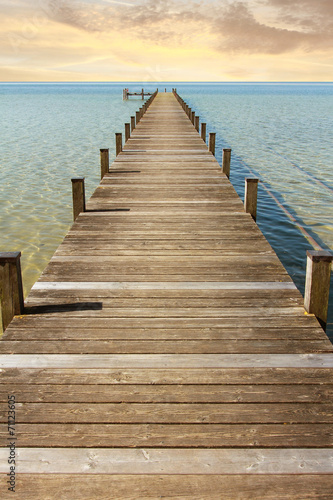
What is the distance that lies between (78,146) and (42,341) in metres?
22.9

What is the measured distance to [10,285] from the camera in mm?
4598


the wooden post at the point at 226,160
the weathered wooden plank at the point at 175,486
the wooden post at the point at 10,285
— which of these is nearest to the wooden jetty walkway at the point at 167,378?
the weathered wooden plank at the point at 175,486

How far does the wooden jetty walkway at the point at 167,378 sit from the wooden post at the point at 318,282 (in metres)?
0.13

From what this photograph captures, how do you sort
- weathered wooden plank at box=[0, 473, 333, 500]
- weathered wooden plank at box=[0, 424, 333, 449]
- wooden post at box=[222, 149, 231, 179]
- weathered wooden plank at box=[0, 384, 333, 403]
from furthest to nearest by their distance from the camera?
wooden post at box=[222, 149, 231, 179]
weathered wooden plank at box=[0, 384, 333, 403]
weathered wooden plank at box=[0, 424, 333, 449]
weathered wooden plank at box=[0, 473, 333, 500]

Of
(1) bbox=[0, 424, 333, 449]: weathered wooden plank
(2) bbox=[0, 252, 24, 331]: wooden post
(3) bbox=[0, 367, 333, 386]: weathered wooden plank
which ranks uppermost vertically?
(2) bbox=[0, 252, 24, 331]: wooden post

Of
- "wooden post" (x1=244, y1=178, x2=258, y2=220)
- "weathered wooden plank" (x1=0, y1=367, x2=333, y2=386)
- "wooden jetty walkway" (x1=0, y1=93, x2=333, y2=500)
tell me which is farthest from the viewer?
"wooden post" (x1=244, y1=178, x2=258, y2=220)

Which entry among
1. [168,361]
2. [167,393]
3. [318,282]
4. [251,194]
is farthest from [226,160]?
[167,393]

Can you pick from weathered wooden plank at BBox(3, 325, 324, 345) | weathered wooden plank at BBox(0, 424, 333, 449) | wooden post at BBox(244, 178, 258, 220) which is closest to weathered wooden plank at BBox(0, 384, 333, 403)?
weathered wooden plank at BBox(0, 424, 333, 449)

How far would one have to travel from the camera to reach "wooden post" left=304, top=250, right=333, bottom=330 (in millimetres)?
4579

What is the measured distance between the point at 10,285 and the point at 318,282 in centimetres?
321

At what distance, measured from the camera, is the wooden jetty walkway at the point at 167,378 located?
2.90 metres

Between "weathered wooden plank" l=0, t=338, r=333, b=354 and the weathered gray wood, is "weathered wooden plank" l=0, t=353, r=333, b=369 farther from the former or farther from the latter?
the weathered gray wood

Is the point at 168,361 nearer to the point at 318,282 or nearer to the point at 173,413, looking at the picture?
the point at 173,413

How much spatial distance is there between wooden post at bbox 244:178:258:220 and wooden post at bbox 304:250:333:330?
331 centimetres
